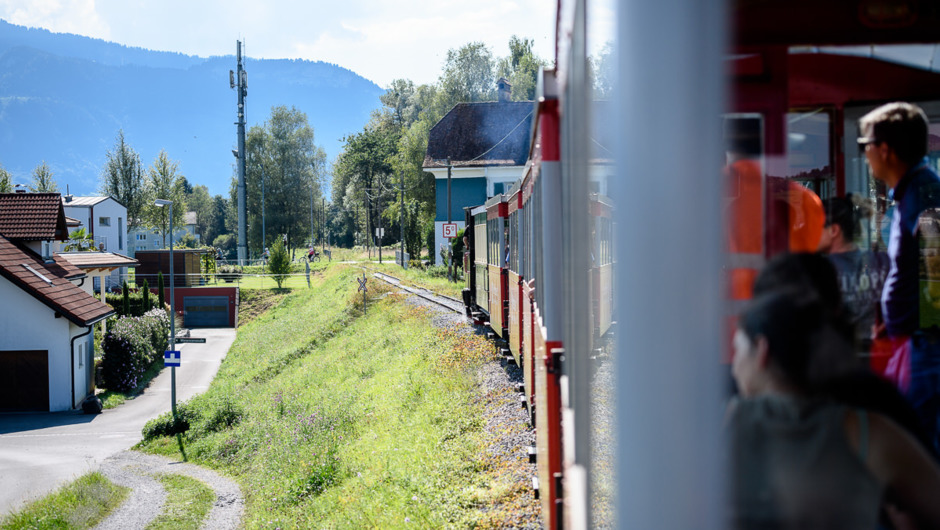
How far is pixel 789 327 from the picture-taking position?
0.91 meters

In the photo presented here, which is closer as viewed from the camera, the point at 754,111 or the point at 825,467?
the point at 825,467

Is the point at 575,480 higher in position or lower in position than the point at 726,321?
lower

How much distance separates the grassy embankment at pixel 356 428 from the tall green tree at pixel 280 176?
36.5 metres

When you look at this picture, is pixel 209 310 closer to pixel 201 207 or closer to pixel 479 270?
pixel 479 270

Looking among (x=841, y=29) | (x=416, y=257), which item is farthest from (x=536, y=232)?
(x=416, y=257)

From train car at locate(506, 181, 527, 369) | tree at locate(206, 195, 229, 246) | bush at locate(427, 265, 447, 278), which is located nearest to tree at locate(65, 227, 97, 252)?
bush at locate(427, 265, 447, 278)

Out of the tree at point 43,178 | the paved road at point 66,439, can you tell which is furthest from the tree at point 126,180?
the paved road at point 66,439

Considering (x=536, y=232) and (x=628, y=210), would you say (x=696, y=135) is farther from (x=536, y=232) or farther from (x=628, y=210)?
(x=536, y=232)

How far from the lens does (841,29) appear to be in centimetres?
118

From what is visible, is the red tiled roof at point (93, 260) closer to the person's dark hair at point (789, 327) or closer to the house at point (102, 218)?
the house at point (102, 218)

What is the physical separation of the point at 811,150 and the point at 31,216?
31382mm

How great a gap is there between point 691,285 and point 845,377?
24cm

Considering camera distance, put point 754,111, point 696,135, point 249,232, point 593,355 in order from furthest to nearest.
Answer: point 249,232
point 593,355
point 754,111
point 696,135

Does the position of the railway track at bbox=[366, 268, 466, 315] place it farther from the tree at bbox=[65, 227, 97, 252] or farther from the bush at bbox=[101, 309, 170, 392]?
the tree at bbox=[65, 227, 97, 252]
